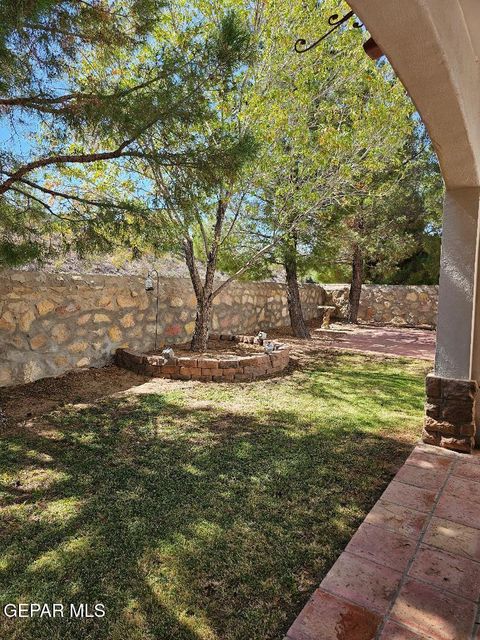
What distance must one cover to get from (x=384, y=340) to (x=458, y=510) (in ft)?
24.4

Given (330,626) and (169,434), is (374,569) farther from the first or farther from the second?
(169,434)

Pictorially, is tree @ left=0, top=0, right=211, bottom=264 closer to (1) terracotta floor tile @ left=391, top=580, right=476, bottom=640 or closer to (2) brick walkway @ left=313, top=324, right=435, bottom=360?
(1) terracotta floor tile @ left=391, top=580, right=476, bottom=640

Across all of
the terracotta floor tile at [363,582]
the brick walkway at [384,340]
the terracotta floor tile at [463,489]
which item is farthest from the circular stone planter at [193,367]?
the brick walkway at [384,340]

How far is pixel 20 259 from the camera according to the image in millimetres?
3385

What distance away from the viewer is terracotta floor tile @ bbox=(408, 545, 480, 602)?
1581 millimetres

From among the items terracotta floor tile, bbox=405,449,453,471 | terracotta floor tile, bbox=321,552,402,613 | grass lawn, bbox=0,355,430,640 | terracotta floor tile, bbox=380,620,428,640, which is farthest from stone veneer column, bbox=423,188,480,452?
terracotta floor tile, bbox=380,620,428,640

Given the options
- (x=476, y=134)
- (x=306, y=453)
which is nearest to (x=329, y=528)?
(x=306, y=453)

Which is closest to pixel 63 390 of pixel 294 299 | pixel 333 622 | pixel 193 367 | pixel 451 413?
pixel 193 367

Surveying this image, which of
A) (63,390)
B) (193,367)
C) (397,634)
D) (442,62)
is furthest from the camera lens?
(193,367)

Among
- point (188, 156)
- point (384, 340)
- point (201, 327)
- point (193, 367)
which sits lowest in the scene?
point (384, 340)

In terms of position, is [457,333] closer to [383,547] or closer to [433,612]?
[383,547]

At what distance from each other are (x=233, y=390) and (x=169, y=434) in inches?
58.5

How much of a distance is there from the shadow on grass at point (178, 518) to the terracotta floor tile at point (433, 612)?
1.11 ft

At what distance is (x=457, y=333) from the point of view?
9.72 feet
